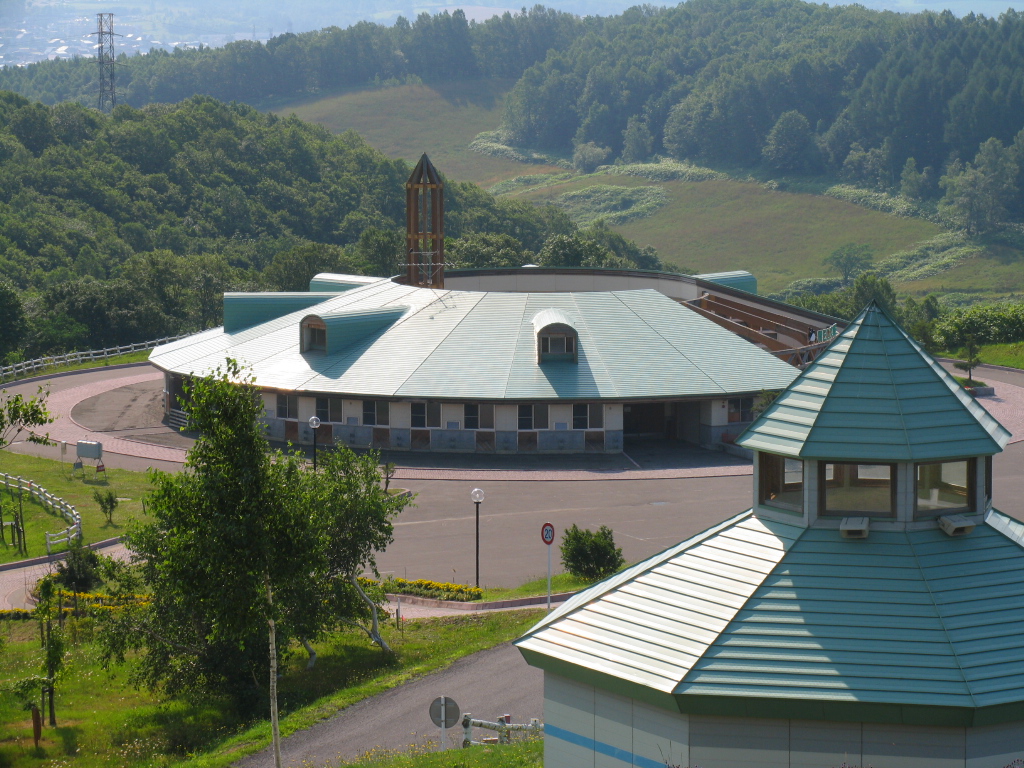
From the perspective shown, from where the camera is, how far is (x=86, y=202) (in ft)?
472

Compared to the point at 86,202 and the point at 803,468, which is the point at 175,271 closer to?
the point at 86,202

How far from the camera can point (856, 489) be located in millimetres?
19875

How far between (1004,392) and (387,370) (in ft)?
120

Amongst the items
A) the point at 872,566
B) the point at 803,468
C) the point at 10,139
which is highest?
the point at 10,139

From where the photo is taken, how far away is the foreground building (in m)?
17.2

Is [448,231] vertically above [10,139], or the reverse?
[10,139]

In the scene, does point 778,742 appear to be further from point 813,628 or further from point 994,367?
point 994,367

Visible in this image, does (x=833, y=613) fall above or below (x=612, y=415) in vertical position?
above

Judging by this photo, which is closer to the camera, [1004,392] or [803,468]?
[803,468]

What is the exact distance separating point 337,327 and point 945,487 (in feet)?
148

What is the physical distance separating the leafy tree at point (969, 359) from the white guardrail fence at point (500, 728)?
5580 centimetres

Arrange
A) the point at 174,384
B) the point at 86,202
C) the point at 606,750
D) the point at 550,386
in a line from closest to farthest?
the point at 606,750
the point at 550,386
the point at 174,384
the point at 86,202

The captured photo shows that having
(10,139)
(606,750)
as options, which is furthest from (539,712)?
(10,139)

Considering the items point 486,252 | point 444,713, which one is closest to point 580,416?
point 444,713
